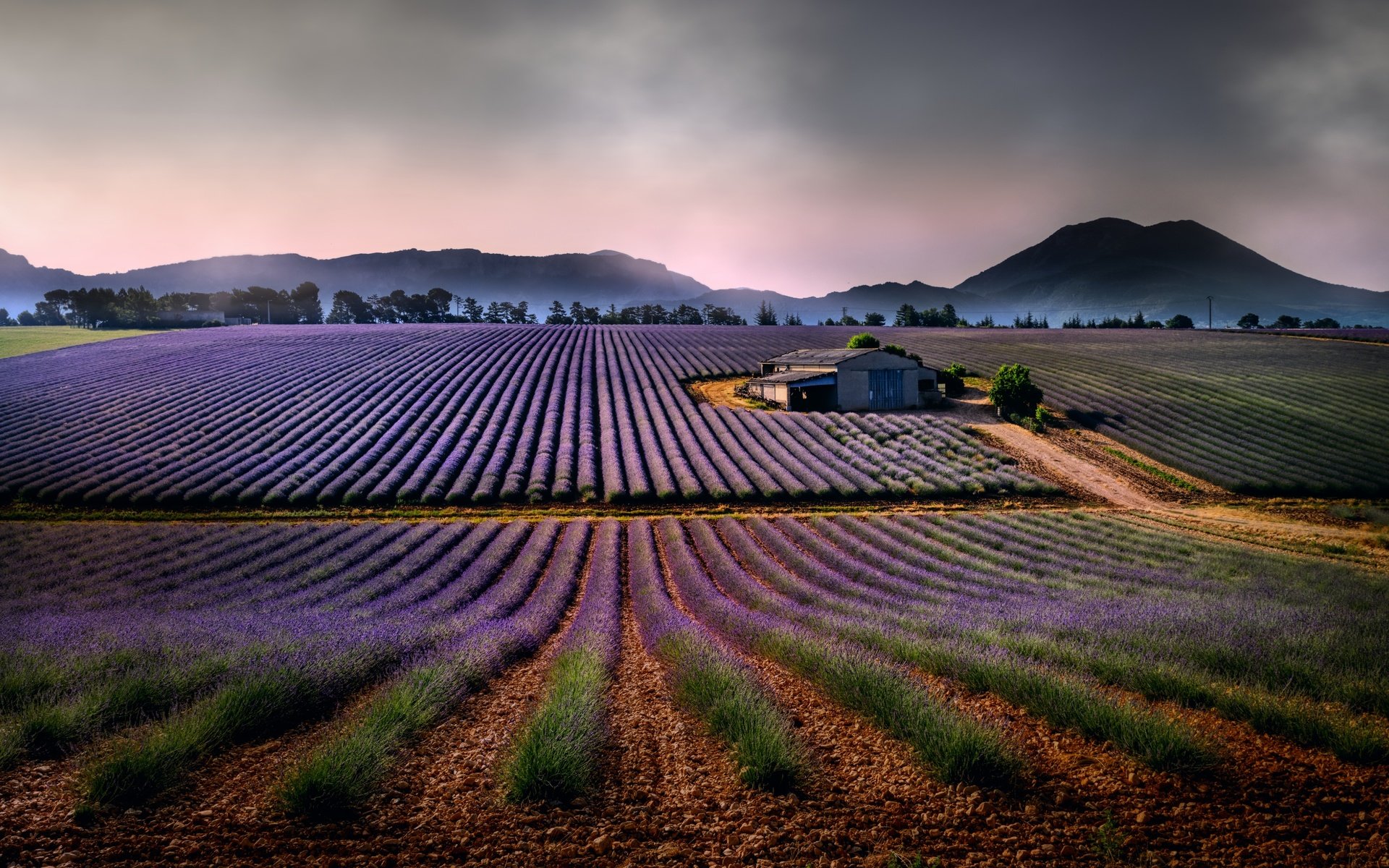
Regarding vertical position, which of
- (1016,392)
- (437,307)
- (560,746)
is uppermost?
(437,307)

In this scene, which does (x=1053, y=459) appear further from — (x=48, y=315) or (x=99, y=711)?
(x=48, y=315)

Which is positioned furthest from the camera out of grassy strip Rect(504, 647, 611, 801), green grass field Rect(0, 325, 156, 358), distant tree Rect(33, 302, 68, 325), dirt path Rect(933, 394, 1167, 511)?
distant tree Rect(33, 302, 68, 325)

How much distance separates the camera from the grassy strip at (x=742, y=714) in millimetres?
4070

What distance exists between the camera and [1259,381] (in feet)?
135

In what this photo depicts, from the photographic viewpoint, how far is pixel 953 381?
139 ft

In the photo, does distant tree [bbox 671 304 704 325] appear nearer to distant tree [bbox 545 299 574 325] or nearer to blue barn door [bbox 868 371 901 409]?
distant tree [bbox 545 299 574 325]

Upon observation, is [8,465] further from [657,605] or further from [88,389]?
[657,605]

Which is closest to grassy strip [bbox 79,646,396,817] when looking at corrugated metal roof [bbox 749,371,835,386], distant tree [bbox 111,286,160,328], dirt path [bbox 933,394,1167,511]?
dirt path [bbox 933,394,1167,511]

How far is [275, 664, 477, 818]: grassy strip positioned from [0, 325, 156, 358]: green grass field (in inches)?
2876

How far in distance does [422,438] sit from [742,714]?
25.6 metres

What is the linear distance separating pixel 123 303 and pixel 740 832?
12371cm

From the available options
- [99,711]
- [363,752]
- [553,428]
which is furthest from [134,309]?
[363,752]

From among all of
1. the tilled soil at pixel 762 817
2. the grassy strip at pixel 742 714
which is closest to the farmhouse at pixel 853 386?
the grassy strip at pixel 742 714

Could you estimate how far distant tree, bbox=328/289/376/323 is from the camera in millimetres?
104812
